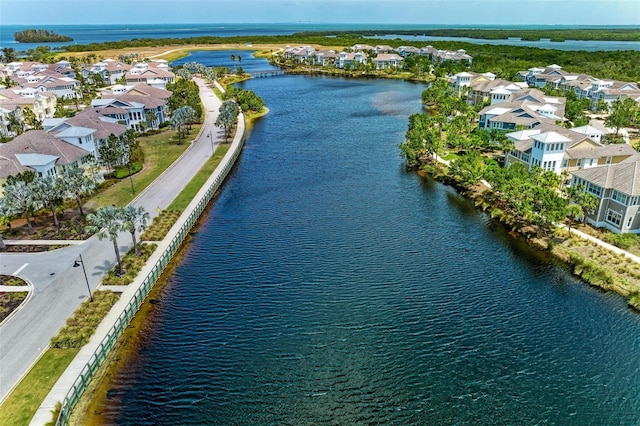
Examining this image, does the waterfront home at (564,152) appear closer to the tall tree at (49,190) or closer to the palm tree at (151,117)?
the tall tree at (49,190)

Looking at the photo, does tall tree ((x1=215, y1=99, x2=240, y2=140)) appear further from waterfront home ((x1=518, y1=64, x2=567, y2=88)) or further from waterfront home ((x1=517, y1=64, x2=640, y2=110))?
waterfront home ((x1=518, y1=64, x2=567, y2=88))

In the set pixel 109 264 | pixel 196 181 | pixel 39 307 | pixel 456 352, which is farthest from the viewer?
pixel 196 181

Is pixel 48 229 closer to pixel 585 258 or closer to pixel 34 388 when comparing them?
pixel 34 388

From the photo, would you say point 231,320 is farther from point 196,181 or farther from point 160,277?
Result: point 196,181

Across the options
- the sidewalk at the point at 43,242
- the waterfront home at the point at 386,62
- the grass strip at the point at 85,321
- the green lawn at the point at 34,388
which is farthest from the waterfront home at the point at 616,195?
the waterfront home at the point at 386,62

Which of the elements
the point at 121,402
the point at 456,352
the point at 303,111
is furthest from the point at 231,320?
the point at 303,111
